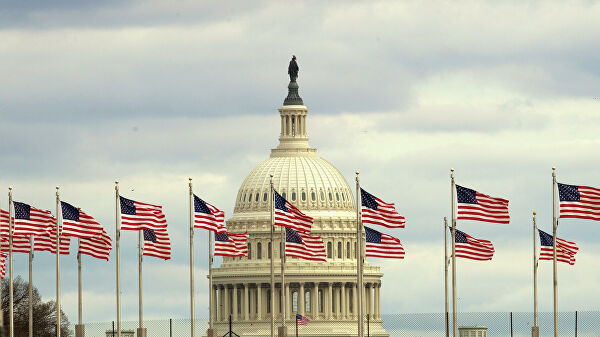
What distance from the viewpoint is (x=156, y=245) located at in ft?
519

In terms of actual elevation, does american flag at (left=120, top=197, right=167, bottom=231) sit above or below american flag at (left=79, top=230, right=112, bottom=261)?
above

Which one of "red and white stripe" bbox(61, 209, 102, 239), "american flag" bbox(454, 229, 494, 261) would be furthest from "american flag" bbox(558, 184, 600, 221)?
"red and white stripe" bbox(61, 209, 102, 239)

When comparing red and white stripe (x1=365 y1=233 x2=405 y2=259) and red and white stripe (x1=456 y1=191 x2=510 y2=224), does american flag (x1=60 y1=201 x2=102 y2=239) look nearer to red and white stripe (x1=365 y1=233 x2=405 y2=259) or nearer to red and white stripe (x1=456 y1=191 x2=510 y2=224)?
red and white stripe (x1=365 y1=233 x2=405 y2=259)

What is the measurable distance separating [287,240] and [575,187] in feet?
70.8

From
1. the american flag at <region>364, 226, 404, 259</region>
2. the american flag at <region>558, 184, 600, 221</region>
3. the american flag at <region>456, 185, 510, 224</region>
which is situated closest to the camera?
the american flag at <region>558, 184, 600, 221</region>

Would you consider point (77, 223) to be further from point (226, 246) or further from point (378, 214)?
point (378, 214)

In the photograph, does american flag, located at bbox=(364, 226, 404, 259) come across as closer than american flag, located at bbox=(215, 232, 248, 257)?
Yes

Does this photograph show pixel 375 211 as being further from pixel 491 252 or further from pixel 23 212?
pixel 23 212

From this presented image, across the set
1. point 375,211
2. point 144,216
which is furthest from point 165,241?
point 375,211

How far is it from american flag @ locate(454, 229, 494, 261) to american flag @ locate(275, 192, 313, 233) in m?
9.17

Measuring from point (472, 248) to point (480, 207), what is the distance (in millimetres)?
6769

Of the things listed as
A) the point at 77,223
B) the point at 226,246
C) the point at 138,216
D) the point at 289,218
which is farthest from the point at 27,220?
the point at 289,218

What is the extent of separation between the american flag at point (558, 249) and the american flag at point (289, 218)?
14.3 metres

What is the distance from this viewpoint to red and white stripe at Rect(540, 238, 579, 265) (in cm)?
15700
